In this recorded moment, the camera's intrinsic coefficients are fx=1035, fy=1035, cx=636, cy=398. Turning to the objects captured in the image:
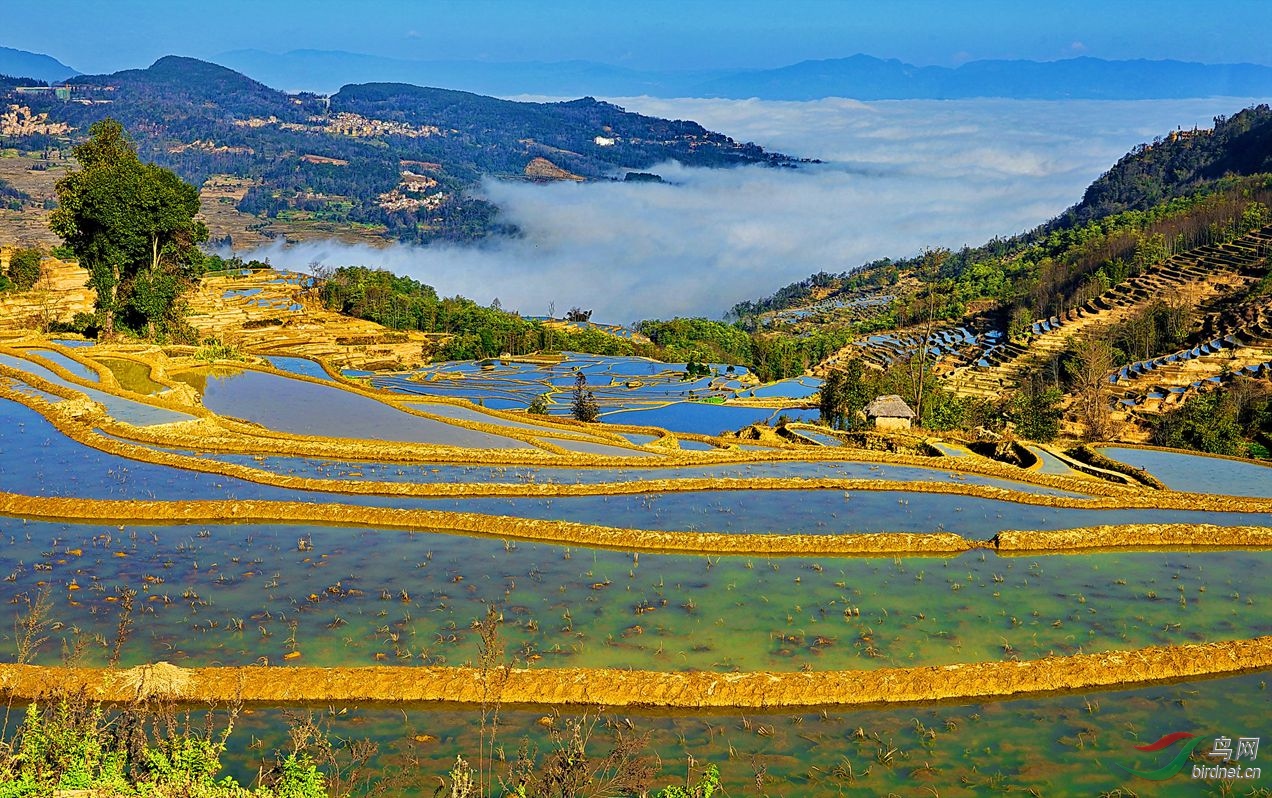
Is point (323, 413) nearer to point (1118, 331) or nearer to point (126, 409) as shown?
point (126, 409)

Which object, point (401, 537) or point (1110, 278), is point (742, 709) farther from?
point (1110, 278)

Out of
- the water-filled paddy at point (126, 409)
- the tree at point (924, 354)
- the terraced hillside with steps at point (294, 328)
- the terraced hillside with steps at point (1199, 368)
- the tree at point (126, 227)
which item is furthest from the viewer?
the terraced hillside with steps at point (294, 328)

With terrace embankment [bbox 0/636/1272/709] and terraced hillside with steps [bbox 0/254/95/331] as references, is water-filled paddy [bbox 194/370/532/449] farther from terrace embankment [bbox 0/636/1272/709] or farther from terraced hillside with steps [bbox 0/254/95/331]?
terraced hillside with steps [bbox 0/254/95/331]

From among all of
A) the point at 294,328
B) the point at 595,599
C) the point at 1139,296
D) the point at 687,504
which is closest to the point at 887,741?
the point at 595,599

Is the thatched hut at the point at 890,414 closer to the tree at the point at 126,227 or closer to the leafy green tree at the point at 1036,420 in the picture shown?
the leafy green tree at the point at 1036,420

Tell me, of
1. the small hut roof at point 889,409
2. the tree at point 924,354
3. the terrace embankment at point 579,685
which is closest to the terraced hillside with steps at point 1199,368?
the tree at point 924,354

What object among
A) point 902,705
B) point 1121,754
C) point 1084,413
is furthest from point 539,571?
point 1084,413
